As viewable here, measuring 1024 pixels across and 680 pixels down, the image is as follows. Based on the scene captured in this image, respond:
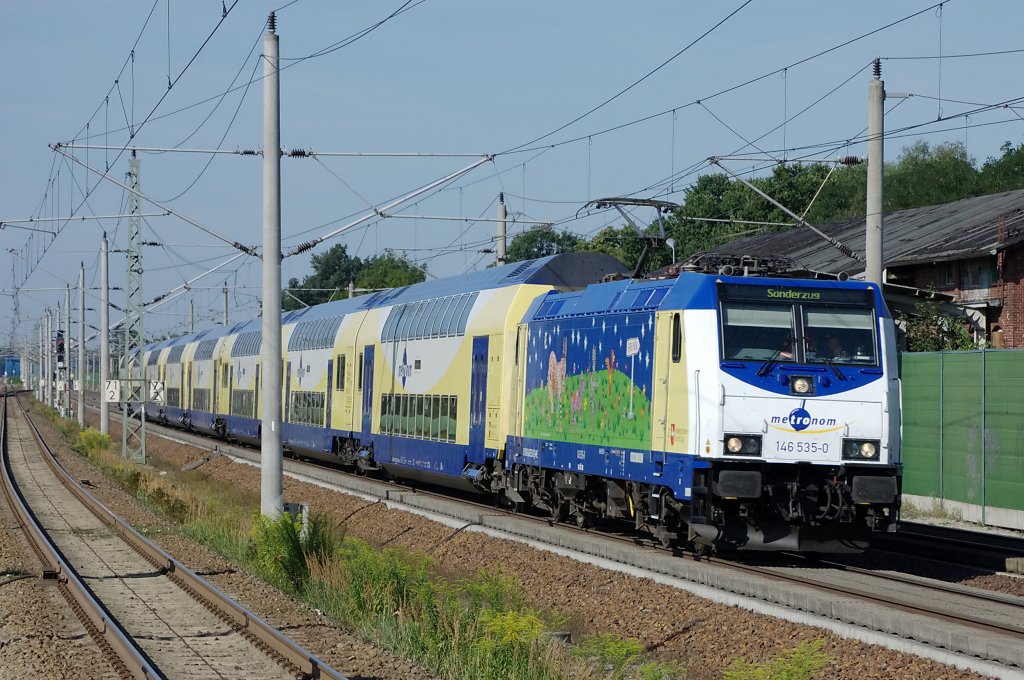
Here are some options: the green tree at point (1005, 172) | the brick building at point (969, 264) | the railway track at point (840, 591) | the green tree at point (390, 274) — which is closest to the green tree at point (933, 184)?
the green tree at point (1005, 172)

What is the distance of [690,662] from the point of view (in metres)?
12.2

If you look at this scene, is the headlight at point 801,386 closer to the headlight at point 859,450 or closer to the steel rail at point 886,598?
the headlight at point 859,450

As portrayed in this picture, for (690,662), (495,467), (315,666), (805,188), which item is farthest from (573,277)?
(805,188)

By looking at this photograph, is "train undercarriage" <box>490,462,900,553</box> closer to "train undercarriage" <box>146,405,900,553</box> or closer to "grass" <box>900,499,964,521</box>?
Result: "train undercarriage" <box>146,405,900,553</box>

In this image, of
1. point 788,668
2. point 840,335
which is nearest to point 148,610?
point 788,668

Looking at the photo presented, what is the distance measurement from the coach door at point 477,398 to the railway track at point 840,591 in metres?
2.23

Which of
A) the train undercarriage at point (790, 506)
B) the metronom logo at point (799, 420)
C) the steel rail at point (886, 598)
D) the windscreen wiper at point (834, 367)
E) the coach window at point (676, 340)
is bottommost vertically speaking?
the steel rail at point (886, 598)

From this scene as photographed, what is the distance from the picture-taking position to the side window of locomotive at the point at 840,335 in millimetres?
16188

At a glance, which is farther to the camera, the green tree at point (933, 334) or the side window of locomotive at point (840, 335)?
the green tree at point (933, 334)

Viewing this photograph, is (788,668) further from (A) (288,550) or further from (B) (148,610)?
(A) (288,550)

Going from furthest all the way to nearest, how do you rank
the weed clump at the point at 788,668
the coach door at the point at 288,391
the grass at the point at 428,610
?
the coach door at the point at 288,391 → the grass at the point at 428,610 → the weed clump at the point at 788,668

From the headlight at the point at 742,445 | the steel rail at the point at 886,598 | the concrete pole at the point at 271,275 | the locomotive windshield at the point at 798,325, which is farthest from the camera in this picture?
the concrete pole at the point at 271,275

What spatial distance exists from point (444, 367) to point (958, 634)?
52.0 ft

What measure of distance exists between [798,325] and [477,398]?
29.3 feet
